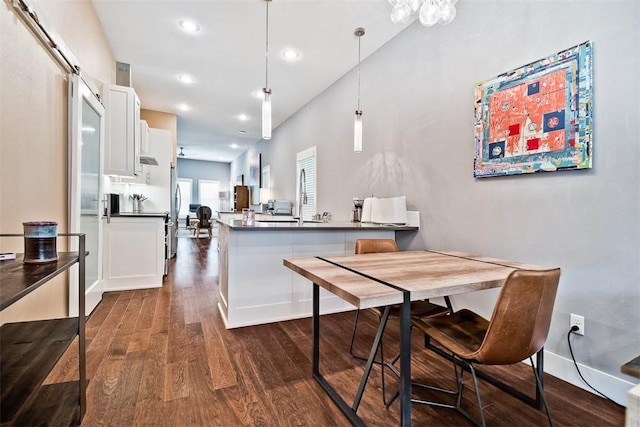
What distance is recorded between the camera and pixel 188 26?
309 cm

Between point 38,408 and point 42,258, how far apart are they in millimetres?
665

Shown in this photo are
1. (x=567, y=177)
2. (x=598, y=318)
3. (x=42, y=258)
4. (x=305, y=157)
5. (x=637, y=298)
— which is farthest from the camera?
(x=305, y=157)

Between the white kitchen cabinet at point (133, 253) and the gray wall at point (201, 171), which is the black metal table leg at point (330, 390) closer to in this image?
the white kitchen cabinet at point (133, 253)

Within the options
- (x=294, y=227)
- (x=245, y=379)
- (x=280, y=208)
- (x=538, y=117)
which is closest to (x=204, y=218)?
(x=280, y=208)

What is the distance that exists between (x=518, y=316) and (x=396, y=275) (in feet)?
1.64

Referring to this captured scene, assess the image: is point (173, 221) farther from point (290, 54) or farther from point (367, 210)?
point (367, 210)

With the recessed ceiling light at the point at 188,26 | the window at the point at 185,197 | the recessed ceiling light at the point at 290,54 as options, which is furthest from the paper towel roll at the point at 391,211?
the window at the point at 185,197

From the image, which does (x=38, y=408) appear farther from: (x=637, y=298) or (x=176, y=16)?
(x=176, y=16)

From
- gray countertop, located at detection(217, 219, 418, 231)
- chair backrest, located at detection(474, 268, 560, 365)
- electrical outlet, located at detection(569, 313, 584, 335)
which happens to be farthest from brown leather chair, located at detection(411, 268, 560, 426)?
gray countertop, located at detection(217, 219, 418, 231)

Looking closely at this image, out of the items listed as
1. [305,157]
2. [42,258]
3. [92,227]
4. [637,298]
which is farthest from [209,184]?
[637,298]

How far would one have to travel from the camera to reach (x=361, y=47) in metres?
3.45

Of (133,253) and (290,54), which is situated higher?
(290,54)

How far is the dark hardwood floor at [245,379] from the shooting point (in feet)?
4.78

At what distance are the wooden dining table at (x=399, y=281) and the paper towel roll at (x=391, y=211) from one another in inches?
36.4
